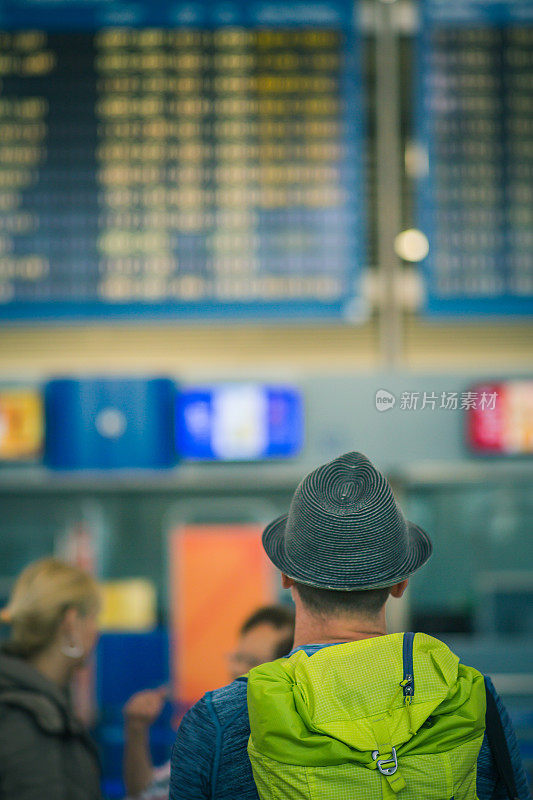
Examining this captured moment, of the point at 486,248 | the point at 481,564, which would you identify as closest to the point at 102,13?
the point at 486,248

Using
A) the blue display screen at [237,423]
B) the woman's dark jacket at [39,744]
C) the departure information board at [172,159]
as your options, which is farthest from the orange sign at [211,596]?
the woman's dark jacket at [39,744]

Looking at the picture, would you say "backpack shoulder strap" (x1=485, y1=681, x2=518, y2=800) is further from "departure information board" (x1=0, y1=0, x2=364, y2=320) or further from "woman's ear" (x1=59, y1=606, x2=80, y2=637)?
"departure information board" (x1=0, y1=0, x2=364, y2=320)

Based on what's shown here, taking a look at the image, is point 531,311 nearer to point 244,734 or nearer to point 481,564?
point 481,564

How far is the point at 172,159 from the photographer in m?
4.34

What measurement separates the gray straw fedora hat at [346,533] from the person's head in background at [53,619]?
997 mm

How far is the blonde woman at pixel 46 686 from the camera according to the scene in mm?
1908

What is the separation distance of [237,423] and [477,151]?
5.54 feet

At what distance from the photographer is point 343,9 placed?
4.27m

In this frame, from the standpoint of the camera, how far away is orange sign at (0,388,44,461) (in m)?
4.21

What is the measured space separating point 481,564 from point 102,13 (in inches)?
122

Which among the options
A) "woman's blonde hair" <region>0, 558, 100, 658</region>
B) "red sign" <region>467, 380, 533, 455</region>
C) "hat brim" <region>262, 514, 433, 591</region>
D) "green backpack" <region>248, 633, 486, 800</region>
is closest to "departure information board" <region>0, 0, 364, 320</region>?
"red sign" <region>467, 380, 533, 455</region>

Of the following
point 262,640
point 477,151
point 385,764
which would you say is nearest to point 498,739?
point 385,764

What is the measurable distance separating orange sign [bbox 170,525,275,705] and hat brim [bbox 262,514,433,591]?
265 centimetres

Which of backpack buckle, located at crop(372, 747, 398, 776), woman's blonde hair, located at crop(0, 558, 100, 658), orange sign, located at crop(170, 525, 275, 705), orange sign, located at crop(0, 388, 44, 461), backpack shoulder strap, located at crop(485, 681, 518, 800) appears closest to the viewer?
backpack buckle, located at crop(372, 747, 398, 776)
